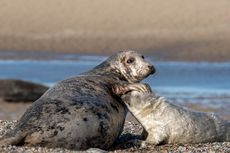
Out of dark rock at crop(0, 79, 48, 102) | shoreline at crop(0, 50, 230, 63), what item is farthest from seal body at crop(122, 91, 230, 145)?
shoreline at crop(0, 50, 230, 63)

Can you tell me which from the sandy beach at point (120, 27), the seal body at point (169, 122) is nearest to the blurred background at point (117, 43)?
the sandy beach at point (120, 27)

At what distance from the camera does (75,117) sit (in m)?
7.52

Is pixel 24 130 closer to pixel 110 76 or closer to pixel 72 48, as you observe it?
pixel 110 76

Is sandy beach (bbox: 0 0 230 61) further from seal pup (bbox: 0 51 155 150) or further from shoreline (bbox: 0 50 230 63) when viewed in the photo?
seal pup (bbox: 0 51 155 150)

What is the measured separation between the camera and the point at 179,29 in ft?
90.4

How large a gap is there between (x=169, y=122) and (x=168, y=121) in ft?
0.05

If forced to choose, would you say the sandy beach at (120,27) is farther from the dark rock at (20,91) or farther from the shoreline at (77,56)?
the dark rock at (20,91)

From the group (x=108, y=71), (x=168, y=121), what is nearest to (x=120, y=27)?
(x=108, y=71)

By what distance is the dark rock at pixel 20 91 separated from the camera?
50.0ft

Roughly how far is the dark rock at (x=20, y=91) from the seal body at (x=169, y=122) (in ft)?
23.7

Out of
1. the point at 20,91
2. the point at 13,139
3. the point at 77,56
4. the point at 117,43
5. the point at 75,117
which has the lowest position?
the point at 13,139

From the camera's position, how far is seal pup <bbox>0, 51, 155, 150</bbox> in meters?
7.38

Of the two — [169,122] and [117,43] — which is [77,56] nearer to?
[117,43]

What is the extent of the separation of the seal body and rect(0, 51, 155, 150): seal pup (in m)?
0.16
